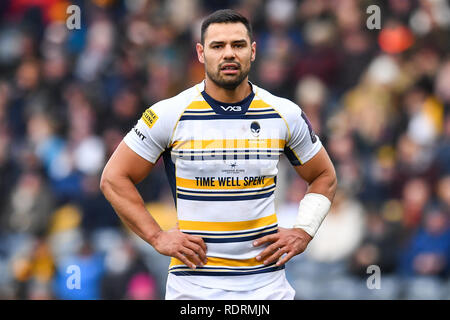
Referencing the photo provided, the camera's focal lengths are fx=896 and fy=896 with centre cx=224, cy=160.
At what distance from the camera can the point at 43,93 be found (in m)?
13.6

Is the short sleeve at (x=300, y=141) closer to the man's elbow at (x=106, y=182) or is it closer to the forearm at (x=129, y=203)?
the forearm at (x=129, y=203)

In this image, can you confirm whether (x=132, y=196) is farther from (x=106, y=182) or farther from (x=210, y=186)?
(x=210, y=186)

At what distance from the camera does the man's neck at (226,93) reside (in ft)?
19.0

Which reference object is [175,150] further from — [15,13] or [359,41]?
[15,13]

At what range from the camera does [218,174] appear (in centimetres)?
568

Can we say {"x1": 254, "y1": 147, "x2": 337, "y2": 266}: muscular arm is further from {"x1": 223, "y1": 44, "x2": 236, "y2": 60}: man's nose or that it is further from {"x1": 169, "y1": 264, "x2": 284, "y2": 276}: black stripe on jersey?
{"x1": 223, "y1": 44, "x2": 236, "y2": 60}: man's nose

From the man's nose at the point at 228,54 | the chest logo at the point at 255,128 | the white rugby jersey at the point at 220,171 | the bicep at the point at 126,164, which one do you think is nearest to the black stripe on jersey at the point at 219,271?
the white rugby jersey at the point at 220,171

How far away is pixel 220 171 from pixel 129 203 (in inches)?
25.5

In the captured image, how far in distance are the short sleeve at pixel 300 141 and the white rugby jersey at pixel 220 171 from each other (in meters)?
0.13

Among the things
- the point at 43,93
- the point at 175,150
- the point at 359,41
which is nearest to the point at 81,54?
the point at 43,93

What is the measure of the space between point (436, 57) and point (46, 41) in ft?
20.8

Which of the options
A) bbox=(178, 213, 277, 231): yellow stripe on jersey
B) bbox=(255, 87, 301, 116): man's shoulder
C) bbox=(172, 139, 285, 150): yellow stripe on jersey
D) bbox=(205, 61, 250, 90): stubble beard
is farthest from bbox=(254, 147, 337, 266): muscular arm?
bbox=(205, 61, 250, 90): stubble beard

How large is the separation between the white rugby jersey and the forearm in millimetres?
205

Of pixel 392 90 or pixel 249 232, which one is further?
pixel 392 90
